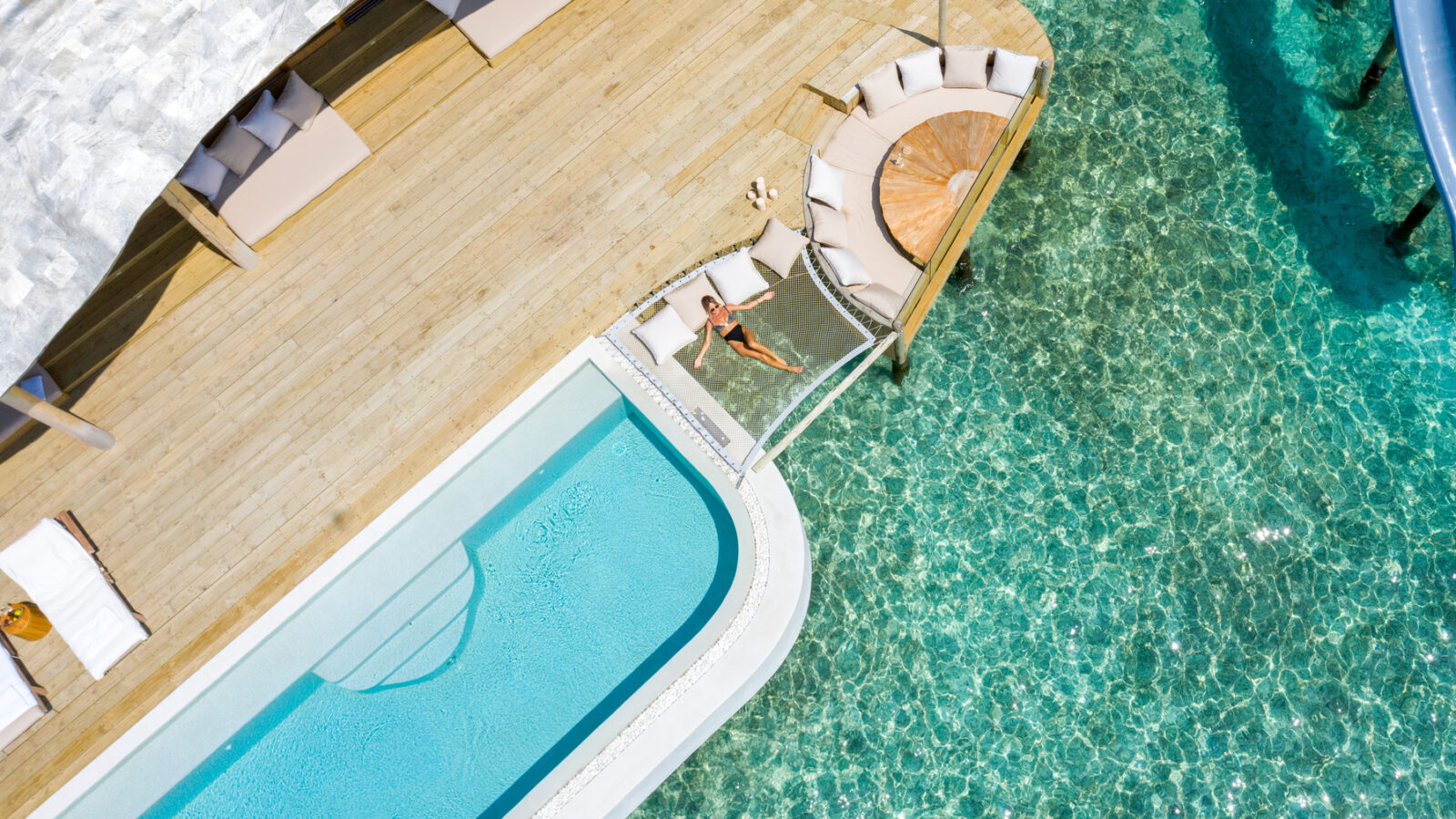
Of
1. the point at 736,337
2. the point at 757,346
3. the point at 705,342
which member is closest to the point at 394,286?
the point at 705,342

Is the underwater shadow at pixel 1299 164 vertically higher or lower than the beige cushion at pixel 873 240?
lower

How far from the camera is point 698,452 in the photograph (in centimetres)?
1048

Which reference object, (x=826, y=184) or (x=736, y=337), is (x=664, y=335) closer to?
(x=736, y=337)

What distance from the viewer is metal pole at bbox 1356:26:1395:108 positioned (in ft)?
38.7

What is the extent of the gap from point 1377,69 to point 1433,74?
97 centimetres

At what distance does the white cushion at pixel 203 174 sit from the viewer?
10828 millimetres

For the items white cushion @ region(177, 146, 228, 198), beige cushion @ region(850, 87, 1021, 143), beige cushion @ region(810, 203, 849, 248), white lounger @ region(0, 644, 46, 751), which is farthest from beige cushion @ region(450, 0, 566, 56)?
white lounger @ region(0, 644, 46, 751)

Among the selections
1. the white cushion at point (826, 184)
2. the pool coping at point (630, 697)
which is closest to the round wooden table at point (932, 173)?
the white cushion at point (826, 184)

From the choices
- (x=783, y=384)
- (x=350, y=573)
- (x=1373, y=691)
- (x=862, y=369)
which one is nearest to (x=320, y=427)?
(x=350, y=573)

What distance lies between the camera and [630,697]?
31.5 feet

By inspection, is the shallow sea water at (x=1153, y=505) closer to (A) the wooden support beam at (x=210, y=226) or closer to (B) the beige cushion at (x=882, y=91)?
(B) the beige cushion at (x=882, y=91)

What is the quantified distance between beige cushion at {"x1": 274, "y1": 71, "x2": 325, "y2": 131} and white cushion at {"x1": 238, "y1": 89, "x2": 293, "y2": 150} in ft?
0.25

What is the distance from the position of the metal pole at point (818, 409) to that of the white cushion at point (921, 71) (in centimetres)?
368

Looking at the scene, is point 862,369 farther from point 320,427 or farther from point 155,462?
point 155,462
